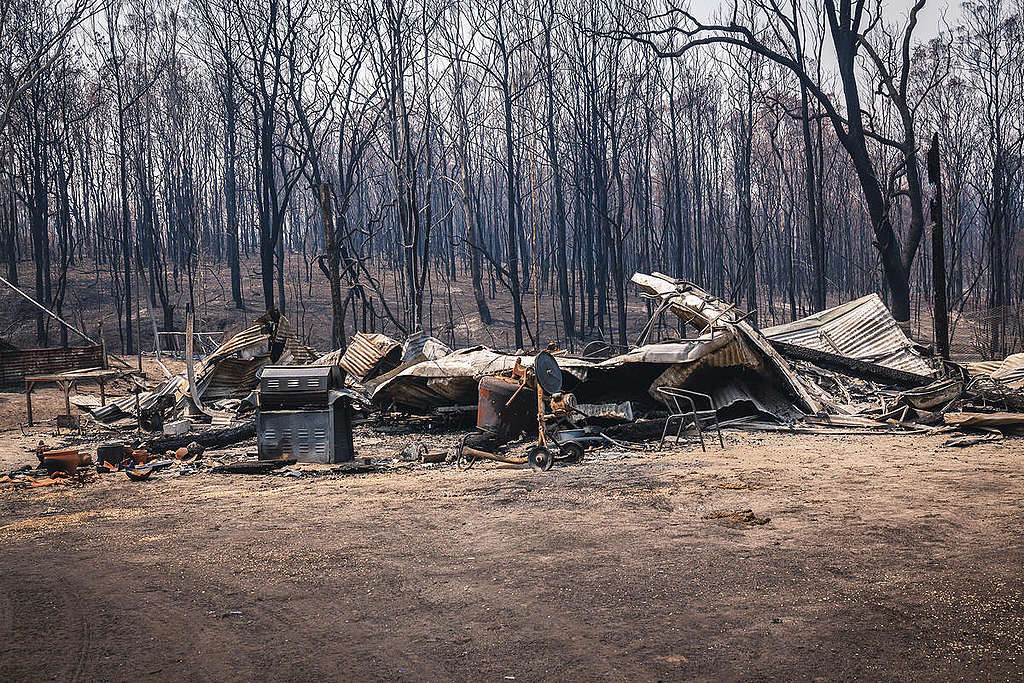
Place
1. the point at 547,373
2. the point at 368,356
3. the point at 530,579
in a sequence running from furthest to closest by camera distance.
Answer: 1. the point at 368,356
2. the point at 547,373
3. the point at 530,579

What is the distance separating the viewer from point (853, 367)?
1276cm

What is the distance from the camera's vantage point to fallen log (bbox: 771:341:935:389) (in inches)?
491

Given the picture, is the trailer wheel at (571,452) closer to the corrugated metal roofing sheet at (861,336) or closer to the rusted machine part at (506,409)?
the rusted machine part at (506,409)

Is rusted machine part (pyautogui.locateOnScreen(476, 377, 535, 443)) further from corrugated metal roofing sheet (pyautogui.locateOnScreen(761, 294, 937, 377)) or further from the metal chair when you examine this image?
corrugated metal roofing sheet (pyautogui.locateOnScreen(761, 294, 937, 377))

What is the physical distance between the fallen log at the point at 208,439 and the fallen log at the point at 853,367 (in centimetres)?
809

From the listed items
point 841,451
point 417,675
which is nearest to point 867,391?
point 841,451

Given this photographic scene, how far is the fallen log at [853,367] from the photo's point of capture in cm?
1246

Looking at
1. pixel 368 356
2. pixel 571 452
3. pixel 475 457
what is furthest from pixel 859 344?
pixel 368 356

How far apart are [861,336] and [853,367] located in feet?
4.09

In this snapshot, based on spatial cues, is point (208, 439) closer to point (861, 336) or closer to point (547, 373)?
point (547, 373)

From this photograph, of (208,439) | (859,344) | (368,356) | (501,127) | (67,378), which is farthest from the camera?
(501,127)

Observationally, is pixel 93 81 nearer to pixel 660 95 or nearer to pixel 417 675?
pixel 660 95

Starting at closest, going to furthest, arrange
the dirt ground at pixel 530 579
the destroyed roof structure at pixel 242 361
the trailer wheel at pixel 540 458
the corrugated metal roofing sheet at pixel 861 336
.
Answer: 1. the dirt ground at pixel 530 579
2. the trailer wheel at pixel 540 458
3. the corrugated metal roofing sheet at pixel 861 336
4. the destroyed roof structure at pixel 242 361

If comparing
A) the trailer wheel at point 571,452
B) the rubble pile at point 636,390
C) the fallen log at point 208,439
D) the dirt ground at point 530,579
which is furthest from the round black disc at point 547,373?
the fallen log at point 208,439
